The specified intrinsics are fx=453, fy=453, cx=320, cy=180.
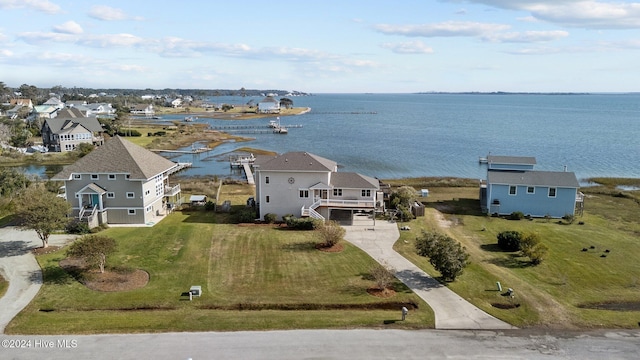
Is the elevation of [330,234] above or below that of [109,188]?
below

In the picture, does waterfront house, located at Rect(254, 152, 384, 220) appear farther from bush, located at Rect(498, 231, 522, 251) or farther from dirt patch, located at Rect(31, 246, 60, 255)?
dirt patch, located at Rect(31, 246, 60, 255)

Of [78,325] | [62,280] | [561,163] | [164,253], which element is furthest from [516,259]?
[561,163]

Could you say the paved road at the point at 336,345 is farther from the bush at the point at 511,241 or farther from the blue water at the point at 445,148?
the blue water at the point at 445,148

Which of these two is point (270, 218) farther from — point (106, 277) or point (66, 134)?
point (66, 134)

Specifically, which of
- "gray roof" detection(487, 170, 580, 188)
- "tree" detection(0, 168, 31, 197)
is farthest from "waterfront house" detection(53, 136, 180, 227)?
"gray roof" detection(487, 170, 580, 188)

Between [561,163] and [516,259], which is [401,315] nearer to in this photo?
[516,259]

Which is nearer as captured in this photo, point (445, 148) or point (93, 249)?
point (93, 249)

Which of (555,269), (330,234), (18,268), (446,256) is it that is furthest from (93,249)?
(555,269)
